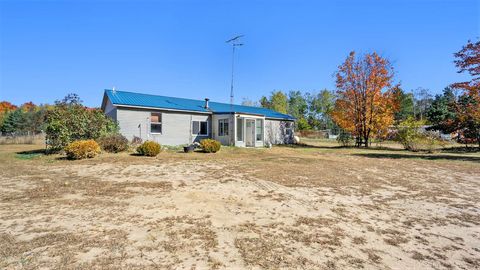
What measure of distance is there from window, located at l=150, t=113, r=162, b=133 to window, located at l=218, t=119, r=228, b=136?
15.5 feet

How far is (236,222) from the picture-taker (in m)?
4.46

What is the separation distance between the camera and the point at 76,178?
8.02 metres

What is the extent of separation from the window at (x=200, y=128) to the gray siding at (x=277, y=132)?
19.6 feet

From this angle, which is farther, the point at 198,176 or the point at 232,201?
the point at 198,176

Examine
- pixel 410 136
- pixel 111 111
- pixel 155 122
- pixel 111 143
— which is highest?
pixel 111 111

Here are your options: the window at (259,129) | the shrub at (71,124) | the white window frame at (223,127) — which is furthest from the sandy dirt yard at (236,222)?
the window at (259,129)

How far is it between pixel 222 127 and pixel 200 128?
1.80m

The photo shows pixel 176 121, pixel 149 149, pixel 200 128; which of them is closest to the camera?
pixel 149 149

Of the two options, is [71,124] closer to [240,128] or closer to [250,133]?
[240,128]

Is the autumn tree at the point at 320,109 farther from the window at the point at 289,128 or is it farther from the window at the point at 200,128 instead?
the window at the point at 200,128

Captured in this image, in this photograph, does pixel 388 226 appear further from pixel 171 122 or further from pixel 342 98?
pixel 342 98

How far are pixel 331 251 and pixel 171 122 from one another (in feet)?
56.2

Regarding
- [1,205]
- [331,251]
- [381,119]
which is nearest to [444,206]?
[331,251]

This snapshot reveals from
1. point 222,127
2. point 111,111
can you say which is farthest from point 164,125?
point 222,127
